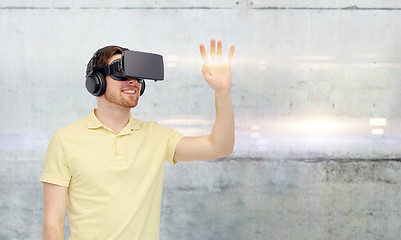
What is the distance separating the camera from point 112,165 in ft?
4.85

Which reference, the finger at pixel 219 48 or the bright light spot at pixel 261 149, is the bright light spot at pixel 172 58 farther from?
the finger at pixel 219 48

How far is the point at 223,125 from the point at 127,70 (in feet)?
1.33

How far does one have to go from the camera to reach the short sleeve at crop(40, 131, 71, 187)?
143cm

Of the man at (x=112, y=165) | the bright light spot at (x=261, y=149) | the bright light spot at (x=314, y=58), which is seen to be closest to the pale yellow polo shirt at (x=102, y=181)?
the man at (x=112, y=165)


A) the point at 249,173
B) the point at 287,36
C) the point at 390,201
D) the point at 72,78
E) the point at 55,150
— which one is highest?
the point at 287,36

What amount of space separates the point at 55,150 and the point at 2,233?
1.73 m

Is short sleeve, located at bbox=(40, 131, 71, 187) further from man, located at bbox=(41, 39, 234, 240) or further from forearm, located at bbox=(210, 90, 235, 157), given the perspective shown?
forearm, located at bbox=(210, 90, 235, 157)

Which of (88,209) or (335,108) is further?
(335,108)

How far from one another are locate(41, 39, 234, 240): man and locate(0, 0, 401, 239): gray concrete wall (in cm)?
119

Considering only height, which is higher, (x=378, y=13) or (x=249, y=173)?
(x=378, y=13)

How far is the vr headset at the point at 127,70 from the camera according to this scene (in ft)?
4.92

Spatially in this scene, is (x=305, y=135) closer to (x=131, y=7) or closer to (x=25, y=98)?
(x=131, y=7)

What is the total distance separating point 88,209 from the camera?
1.46 meters

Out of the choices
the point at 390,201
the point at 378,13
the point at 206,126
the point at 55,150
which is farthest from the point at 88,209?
the point at 378,13
